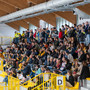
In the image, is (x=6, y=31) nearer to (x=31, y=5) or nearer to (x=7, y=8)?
(x=7, y=8)

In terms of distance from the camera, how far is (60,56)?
12977mm

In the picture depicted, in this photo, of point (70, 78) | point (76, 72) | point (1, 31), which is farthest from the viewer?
point (1, 31)

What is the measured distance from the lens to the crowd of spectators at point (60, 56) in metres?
10.6

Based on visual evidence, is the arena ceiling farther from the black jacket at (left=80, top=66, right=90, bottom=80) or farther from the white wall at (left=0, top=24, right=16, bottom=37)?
the black jacket at (left=80, top=66, right=90, bottom=80)

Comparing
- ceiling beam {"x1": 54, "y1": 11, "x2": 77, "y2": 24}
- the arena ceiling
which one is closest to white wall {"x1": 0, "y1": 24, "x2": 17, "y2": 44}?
the arena ceiling

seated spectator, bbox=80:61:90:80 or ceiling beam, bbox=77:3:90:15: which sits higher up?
ceiling beam, bbox=77:3:90:15

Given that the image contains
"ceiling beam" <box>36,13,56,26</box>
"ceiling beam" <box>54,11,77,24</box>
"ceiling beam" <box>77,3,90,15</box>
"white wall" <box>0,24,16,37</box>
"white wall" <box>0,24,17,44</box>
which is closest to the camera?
"ceiling beam" <box>77,3,90,15</box>

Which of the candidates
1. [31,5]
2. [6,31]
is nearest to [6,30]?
[6,31]

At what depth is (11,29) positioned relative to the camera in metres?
31.0

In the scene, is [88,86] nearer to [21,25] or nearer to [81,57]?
[81,57]

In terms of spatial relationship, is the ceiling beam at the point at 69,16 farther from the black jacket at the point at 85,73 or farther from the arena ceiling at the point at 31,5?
the black jacket at the point at 85,73

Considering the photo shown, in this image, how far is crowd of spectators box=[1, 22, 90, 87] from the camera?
10.6 meters

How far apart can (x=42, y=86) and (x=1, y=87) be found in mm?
3741

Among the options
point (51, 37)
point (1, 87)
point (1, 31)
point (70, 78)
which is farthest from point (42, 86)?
point (1, 31)
